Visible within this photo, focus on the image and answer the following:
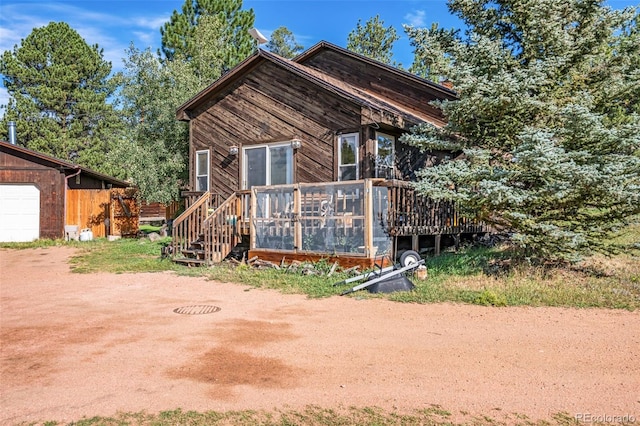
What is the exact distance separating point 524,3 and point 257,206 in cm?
713

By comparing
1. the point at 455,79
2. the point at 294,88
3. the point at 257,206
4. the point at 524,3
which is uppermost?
the point at 524,3

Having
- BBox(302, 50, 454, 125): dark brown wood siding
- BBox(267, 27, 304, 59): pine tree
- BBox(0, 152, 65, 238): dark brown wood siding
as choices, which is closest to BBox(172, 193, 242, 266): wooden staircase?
BBox(302, 50, 454, 125): dark brown wood siding

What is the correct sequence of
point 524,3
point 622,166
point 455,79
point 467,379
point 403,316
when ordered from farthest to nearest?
1. point 524,3
2. point 455,79
3. point 622,166
4. point 403,316
5. point 467,379

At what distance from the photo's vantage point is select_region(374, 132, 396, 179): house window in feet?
39.0

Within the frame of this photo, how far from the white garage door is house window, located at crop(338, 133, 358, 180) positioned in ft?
43.1

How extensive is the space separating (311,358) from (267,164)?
9.34 m

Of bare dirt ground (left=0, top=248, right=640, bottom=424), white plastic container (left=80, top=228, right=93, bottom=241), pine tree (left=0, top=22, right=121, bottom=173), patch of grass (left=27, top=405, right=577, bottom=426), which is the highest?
pine tree (left=0, top=22, right=121, bottom=173)

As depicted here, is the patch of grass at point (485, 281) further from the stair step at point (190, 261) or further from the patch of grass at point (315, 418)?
Answer: the patch of grass at point (315, 418)

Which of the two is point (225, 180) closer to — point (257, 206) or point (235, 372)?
point (257, 206)

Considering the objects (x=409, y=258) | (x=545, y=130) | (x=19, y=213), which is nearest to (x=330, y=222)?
(x=409, y=258)

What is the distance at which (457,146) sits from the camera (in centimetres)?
982

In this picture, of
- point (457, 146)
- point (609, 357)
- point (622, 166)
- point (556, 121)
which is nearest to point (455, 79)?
point (457, 146)

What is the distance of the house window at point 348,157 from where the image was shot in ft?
39.0

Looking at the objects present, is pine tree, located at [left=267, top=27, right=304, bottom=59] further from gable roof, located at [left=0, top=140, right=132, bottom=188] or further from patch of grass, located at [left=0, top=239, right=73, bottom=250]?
patch of grass, located at [left=0, top=239, right=73, bottom=250]
